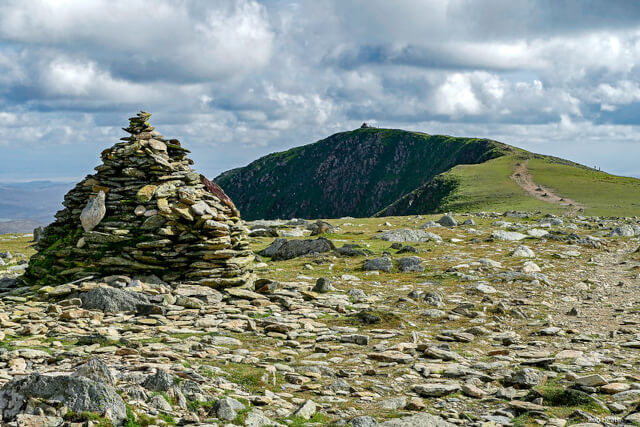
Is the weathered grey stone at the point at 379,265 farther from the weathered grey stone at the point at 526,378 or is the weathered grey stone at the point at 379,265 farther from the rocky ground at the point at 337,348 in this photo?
the weathered grey stone at the point at 526,378

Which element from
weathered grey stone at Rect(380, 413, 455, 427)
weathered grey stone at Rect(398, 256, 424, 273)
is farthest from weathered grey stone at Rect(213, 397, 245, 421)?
weathered grey stone at Rect(398, 256, 424, 273)

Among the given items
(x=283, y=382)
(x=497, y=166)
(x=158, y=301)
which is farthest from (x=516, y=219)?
(x=497, y=166)

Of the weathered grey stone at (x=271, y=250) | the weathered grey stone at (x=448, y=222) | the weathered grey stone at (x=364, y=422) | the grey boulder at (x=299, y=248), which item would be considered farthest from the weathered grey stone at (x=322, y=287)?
the weathered grey stone at (x=448, y=222)

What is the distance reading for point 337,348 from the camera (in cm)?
1262

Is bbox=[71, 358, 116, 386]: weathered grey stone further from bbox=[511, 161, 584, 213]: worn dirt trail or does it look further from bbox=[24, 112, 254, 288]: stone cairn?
bbox=[511, 161, 584, 213]: worn dirt trail

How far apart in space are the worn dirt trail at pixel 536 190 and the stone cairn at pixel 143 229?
59.7m

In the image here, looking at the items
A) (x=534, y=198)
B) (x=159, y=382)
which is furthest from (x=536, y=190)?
(x=159, y=382)

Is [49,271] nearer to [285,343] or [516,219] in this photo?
[285,343]

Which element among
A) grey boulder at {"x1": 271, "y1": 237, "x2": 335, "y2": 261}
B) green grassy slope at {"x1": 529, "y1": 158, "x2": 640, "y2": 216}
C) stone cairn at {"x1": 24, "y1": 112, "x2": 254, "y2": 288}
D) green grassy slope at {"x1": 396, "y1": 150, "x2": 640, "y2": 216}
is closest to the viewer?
stone cairn at {"x1": 24, "y1": 112, "x2": 254, "y2": 288}

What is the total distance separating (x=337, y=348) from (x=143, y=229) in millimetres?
9706

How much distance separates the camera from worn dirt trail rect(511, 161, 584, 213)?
76938mm

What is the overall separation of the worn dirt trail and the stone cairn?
5973 centimetres

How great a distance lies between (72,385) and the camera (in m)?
6.92

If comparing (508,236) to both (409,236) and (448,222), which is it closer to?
(409,236)
